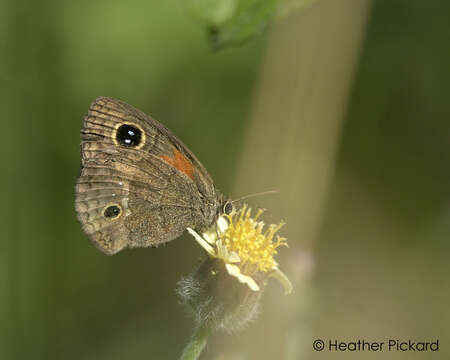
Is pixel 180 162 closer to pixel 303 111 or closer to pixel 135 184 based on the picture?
pixel 135 184

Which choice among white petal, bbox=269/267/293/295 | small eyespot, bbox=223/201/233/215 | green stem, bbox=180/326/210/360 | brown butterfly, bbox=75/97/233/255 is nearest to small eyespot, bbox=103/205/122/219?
brown butterfly, bbox=75/97/233/255

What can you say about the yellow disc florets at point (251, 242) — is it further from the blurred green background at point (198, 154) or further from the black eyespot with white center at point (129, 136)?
the black eyespot with white center at point (129, 136)

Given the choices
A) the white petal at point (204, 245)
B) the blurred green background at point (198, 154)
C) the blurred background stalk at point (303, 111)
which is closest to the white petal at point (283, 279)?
the white petal at point (204, 245)

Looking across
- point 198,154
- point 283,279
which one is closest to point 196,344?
point 283,279

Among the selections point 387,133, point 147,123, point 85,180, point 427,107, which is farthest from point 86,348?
point 427,107

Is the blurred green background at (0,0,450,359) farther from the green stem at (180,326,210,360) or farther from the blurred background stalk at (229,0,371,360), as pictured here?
the green stem at (180,326,210,360)

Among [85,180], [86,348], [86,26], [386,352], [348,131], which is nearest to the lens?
[85,180]

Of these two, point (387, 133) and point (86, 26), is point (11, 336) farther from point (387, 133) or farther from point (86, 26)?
point (387, 133)
